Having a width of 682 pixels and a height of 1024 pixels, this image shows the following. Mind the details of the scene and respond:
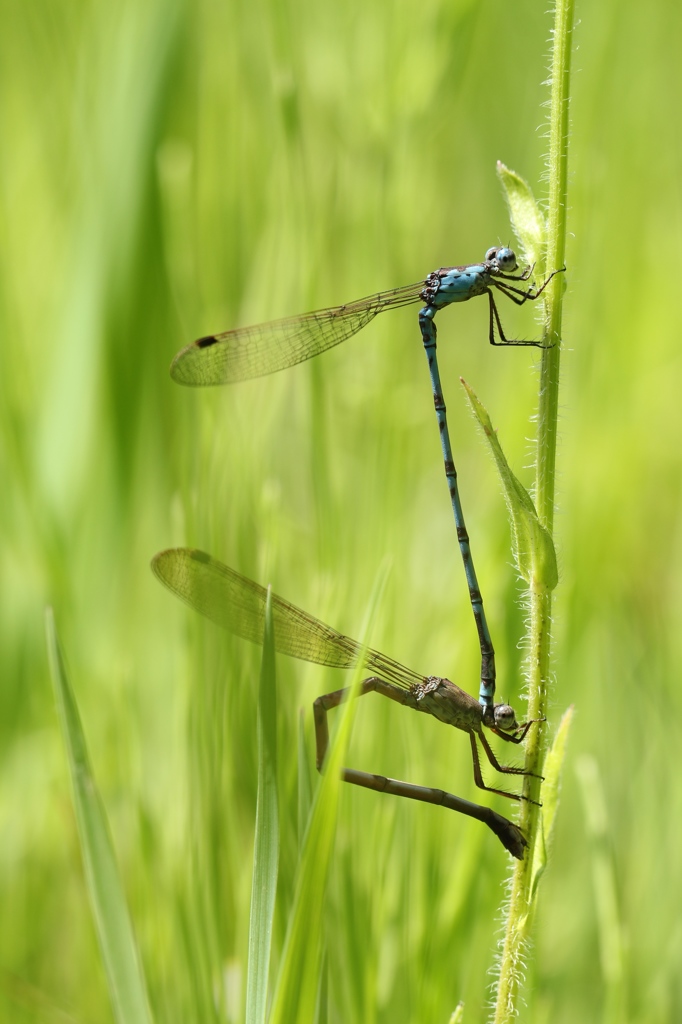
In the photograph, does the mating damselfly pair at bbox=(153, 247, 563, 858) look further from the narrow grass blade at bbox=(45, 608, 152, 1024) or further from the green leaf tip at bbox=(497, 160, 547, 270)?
the narrow grass blade at bbox=(45, 608, 152, 1024)

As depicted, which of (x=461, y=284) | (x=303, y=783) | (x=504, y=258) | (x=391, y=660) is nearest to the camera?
(x=303, y=783)

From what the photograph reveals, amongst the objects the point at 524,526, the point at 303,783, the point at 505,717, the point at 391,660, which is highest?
the point at 524,526

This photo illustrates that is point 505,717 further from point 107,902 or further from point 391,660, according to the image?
point 107,902

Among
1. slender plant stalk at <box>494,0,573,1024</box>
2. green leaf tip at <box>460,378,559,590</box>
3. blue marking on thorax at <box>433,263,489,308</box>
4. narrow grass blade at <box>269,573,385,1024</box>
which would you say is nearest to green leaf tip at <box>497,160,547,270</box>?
slender plant stalk at <box>494,0,573,1024</box>

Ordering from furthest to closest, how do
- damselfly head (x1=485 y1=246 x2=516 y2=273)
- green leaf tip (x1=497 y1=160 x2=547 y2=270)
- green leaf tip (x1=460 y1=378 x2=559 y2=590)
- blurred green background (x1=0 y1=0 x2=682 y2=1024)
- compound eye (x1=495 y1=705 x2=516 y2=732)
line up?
1. damselfly head (x1=485 y1=246 x2=516 y2=273)
2. blurred green background (x1=0 y1=0 x2=682 y2=1024)
3. compound eye (x1=495 y1=705 x2=516 y2=732)
4. green leaf tip (x1=497 y1=160 x2=547 y2=270)
5. green leaf tip (x1=460 y1=378 x2=559 y2=590)

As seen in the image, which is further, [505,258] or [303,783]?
[505,258]

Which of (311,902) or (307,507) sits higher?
(307,507)

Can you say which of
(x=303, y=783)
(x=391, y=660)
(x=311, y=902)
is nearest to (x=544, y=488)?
(x=303, y=783)

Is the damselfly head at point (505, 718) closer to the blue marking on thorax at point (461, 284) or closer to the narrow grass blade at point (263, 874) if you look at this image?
the narrow grass blade at point (263, 874)

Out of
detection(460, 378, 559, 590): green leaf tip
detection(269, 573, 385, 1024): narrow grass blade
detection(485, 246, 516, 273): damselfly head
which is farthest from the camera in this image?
detection(485, 246, 516, 273): damselfly head
